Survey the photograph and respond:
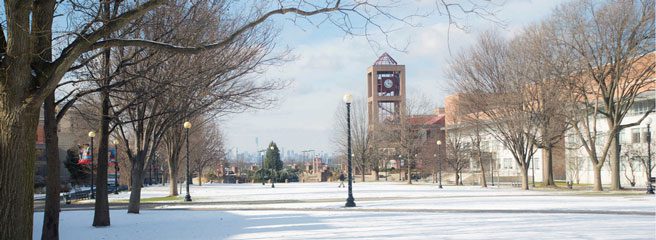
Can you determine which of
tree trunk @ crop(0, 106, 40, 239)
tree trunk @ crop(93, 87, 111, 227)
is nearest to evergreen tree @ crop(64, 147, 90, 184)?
tree trunk @ crop(93, 87, 111, 227)

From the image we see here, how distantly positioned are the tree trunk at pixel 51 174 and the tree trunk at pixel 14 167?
6231 mm

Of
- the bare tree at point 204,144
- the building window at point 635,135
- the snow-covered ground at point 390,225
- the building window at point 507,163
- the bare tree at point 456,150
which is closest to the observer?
Result: the snow-covered ground at point 390,225

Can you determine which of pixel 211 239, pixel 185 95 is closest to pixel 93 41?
pixel 211 239

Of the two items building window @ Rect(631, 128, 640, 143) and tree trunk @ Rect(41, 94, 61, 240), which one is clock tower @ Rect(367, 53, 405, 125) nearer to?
building window @ Rect(631, 128, 640, 143)

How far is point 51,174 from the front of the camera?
47.8 feet

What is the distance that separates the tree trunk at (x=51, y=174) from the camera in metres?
14.2

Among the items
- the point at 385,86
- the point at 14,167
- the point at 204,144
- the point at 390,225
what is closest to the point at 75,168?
the point at 204,144

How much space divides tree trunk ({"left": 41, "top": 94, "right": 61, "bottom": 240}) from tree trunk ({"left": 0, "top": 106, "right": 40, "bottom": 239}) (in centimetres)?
623

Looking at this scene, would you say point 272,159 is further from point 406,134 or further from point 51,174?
point 51,174

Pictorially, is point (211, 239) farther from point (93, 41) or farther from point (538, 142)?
point (538, 142)

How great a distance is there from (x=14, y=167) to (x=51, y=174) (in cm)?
673

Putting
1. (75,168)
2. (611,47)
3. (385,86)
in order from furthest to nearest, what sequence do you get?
(385,86), (75,168), (611,47)

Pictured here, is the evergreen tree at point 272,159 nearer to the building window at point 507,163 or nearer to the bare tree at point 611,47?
the building window at point 507,163

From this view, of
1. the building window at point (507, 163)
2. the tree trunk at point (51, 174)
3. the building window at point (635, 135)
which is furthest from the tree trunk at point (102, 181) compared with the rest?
the building window at point (507, 163)
